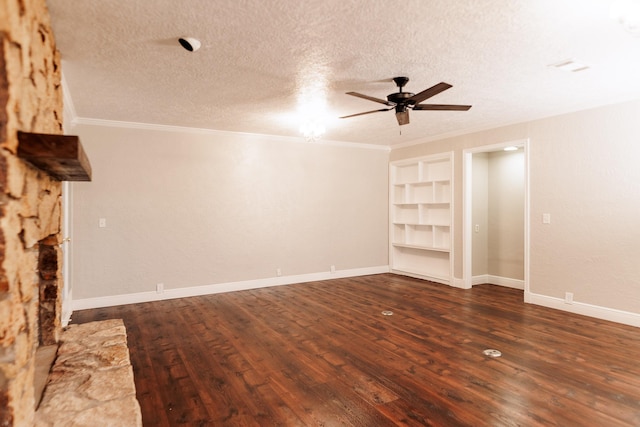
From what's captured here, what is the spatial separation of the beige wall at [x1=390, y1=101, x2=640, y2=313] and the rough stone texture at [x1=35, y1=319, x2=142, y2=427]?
4.86 metres

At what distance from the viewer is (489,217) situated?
6.42m

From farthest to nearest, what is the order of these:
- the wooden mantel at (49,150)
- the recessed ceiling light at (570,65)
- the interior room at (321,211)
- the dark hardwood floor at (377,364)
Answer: the recessed ceiling light at (570,65) → the dark hardwood floor at (377,364) → the interior room at (321,211) → the wooden mantel at (49,150)

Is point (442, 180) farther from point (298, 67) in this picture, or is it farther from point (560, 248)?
point (298, 67)

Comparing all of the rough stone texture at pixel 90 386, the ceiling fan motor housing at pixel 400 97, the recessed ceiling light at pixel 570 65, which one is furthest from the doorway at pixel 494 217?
the rough stone texture at pixel 90 386

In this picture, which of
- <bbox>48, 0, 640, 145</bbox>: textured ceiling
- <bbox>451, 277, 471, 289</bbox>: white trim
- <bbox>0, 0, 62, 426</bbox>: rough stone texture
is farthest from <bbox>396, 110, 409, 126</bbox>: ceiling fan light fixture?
<bbox>451, 277, 471, 289</bbox>: white trim

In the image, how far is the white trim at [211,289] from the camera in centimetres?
479

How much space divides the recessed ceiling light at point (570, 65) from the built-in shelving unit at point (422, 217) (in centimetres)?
287

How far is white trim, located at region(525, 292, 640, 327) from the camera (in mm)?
3932

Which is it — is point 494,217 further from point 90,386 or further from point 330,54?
point 90,386

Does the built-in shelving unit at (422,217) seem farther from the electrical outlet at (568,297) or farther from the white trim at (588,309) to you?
the electrical outlet at (568,297)

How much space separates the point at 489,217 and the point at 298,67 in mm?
4842

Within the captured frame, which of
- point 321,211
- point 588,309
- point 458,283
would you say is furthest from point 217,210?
point 588,309

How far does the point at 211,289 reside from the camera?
5539mm

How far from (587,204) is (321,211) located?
12.9 feet
